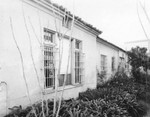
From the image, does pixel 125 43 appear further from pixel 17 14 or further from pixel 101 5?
pixel 17 14

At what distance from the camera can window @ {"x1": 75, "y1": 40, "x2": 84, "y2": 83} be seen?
6.87m

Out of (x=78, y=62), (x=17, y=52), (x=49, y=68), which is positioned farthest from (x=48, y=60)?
(x=78, y=62)

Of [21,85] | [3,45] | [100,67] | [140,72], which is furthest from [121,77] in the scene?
[3,45]

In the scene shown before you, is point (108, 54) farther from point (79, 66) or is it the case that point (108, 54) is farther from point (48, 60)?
point (48, 60)

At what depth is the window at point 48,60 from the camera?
491cm

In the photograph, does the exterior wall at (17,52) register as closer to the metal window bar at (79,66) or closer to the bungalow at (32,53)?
the bungalow at (32,53)

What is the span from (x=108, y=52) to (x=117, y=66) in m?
2.87

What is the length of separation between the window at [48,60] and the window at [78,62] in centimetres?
195

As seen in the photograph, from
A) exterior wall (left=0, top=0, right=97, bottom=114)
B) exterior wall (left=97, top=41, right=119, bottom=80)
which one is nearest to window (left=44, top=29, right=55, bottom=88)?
exterior wall (left=0, top=0, right=97, bottom=114)

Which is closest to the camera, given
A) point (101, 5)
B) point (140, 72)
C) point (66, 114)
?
point (66, 114)

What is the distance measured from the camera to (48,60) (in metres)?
5.05

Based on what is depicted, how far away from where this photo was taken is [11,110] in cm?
356

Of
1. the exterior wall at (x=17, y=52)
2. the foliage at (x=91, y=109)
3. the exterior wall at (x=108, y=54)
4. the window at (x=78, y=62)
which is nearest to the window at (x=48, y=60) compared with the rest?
the exterior wall at (x=17, y=52)

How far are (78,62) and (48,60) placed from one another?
7.80 ft
